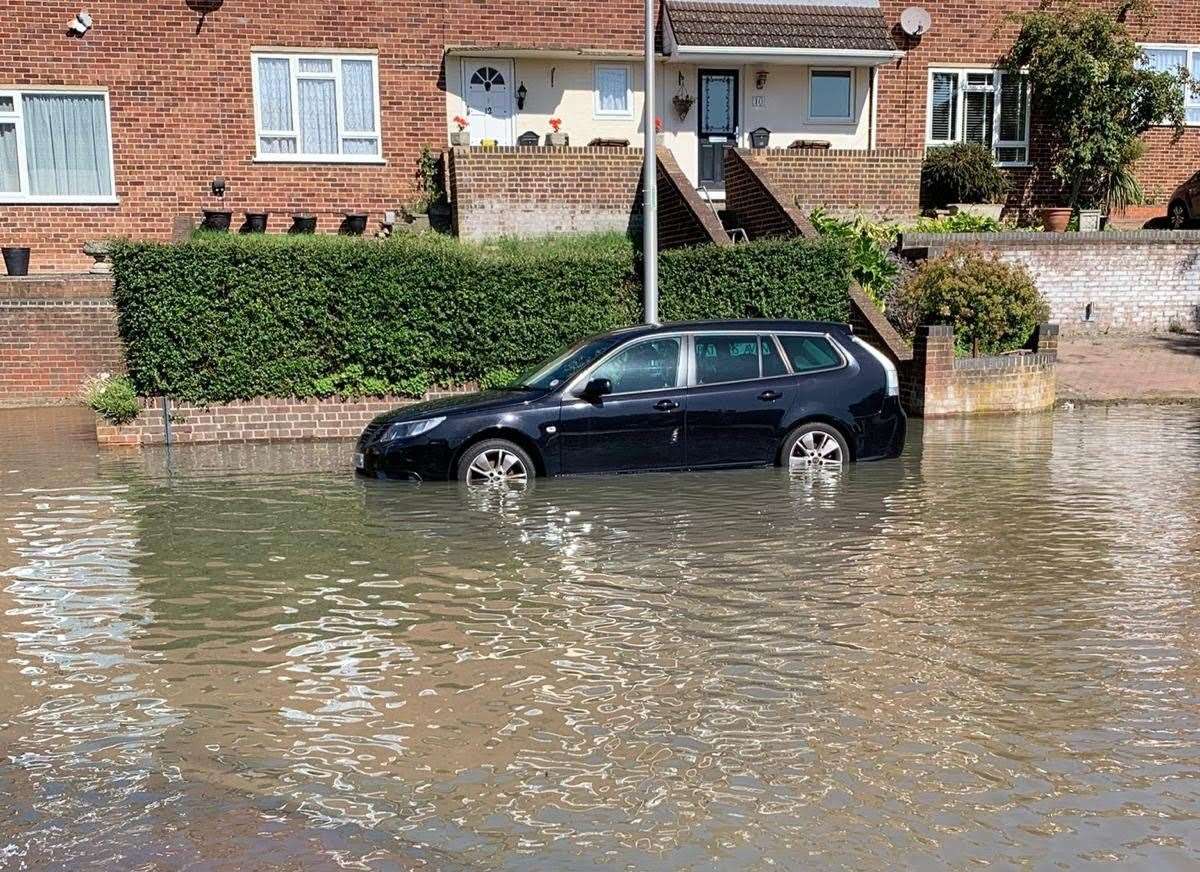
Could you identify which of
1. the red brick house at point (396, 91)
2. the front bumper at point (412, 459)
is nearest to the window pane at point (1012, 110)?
the red brick house at point (396, 91)

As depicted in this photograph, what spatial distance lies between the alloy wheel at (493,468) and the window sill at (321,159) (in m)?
12.6

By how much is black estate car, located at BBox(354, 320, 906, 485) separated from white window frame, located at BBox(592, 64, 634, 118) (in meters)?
12.6

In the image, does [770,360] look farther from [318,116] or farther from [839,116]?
[839,116]

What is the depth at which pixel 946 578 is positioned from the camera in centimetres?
695

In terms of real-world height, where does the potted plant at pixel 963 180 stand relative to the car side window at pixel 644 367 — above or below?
above

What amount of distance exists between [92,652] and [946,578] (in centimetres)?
484

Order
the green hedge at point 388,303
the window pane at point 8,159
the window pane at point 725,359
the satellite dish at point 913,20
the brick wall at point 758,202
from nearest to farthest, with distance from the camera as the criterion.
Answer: the window pane at point 725,359 < the green hedge at point 388,303 < the brick wall at point 758,202 < the window pane at point 8,159 < the satellite dish at point 913,20

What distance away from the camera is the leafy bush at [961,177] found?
21469mm

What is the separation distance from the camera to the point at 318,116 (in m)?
20.7

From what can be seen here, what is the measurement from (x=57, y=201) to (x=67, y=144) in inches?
39.7

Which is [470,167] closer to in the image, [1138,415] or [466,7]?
[466,7]

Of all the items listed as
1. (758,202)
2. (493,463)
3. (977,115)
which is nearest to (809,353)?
(493,463)

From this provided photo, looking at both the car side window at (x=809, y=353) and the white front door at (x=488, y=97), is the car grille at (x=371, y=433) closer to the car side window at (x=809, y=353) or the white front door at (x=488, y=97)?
the car side window at (x=809, y=353)

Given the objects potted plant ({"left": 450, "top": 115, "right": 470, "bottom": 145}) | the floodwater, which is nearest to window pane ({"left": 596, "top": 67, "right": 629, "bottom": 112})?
potted plant ({"left": 450, "top": 115, "right": 470, "bottom": 145})
